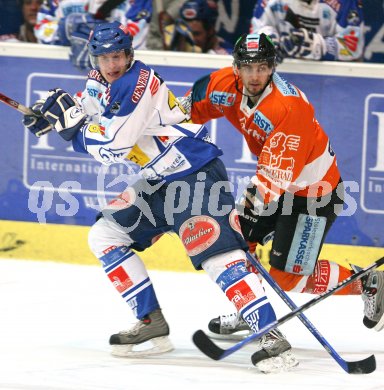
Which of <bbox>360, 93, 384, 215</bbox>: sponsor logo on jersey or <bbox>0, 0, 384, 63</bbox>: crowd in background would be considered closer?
<bbox>360, 93, 384, 215</bbox>: sponsor logo on jersey

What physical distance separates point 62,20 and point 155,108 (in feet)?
6.88

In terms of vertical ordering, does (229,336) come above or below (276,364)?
below

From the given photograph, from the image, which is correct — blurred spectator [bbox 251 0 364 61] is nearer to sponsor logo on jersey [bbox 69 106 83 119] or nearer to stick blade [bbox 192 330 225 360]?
sponsor logo on jersey [bbox 69 106 83 119]

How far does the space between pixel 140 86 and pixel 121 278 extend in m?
A: 0.82

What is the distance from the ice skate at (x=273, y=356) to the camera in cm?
414

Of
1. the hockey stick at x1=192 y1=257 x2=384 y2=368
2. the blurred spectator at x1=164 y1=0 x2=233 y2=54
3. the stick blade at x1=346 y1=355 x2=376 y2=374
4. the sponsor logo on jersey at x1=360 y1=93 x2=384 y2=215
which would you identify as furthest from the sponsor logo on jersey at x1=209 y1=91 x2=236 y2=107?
the blurred spectator at x1=164 y1=0 x2=233 y2=54

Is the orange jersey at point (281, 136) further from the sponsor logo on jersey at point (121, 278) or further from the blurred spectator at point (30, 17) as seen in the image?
the blurred spectator at point (30, 17)

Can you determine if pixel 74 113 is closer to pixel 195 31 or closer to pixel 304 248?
pixel 304 248

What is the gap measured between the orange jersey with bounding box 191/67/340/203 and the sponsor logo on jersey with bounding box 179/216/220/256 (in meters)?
0.34

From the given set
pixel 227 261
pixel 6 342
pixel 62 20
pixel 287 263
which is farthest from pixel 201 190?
pixel 62 20

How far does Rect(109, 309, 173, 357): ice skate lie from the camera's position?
4.50 meters

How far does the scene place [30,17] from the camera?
6723 millimetres

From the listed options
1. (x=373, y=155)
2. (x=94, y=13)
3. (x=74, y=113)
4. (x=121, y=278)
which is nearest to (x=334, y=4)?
(x=373, y=155)

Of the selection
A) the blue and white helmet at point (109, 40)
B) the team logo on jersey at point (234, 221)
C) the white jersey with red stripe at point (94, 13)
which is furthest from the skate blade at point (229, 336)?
the white jersey with red stripe at point (94, 13)
